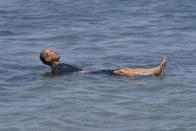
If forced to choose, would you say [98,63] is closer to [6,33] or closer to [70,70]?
[70,70]

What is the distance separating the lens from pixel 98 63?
10.9m

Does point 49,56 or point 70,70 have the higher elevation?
point 49,56

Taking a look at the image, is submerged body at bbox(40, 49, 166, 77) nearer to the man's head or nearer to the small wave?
the man's head

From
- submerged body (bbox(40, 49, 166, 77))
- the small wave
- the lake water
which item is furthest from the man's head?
the small wave

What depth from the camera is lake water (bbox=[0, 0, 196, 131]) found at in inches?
272

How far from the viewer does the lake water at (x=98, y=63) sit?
22.7ft

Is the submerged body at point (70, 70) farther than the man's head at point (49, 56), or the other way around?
the man's head at point (49, 56)

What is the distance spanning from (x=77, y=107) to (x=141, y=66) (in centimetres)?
329

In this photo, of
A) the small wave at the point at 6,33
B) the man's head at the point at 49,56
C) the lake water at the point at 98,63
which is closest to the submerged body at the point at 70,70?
the man's head at the point at 49,56

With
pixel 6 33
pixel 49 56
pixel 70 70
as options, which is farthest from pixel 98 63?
pixel 6 33

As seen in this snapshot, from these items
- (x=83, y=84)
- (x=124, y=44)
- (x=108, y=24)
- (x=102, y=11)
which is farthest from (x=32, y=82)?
(x=102, y=11)

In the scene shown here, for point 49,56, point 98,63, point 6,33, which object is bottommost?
point 98,63

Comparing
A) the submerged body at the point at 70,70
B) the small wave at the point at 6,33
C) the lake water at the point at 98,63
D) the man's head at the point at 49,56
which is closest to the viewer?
the lake water at the point at 98,63

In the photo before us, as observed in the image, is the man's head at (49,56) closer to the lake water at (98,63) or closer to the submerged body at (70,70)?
the submerged body at (70,70)
